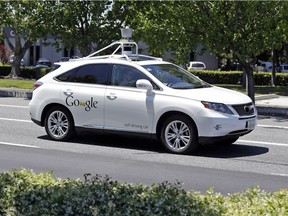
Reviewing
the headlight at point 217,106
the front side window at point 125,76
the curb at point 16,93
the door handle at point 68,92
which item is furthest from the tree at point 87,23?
the headlight at point 217,106

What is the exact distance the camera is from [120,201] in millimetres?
4266

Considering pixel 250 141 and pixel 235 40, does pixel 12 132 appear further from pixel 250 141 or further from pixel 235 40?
pixel 235 40

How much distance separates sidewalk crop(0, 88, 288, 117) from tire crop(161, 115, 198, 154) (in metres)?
8.11

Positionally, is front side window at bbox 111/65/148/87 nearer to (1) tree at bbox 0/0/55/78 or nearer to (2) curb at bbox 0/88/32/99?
(2) curb at bbox 0/88/32/99

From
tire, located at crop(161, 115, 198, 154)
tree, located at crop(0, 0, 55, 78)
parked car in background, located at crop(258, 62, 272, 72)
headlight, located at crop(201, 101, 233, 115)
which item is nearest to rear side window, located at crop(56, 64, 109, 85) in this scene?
tire, located at crop(161, 115, 198, 154)

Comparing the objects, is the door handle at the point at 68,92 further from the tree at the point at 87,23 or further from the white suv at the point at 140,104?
the tree at the point at 87,23

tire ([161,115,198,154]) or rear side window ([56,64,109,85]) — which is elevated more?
rear side window ([56,64,109,85])

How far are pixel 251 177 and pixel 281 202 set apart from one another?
428 centimetres

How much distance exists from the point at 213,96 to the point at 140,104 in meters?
1.33

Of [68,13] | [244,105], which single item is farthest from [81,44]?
[244,105]

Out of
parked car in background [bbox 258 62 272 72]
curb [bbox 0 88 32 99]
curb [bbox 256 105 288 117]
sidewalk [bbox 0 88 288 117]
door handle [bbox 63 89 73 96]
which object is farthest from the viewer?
parked car in background [bbox 258 62 272 72]

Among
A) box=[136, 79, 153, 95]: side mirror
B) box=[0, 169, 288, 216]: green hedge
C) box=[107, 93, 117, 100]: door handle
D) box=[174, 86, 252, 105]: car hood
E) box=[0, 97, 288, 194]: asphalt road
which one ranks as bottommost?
box=[0, 97, 288, 194]: asphalt road

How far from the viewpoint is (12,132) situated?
1280 cm

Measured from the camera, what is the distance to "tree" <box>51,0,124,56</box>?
25531mm
